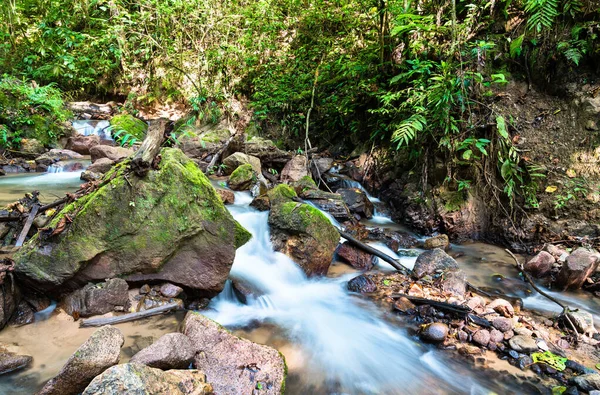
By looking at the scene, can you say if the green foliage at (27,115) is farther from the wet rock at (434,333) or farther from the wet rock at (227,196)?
the wet rock at (434,333)

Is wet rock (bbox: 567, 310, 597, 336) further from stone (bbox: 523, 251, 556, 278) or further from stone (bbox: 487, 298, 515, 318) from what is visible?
stone (bbox: 523, 251, 556, 278)

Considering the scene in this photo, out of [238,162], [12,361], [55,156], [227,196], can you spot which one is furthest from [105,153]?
[12,361]

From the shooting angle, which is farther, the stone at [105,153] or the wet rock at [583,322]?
the stone at [105,153]

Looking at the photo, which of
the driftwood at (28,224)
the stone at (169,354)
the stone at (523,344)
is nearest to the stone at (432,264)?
the stone at (523,344)

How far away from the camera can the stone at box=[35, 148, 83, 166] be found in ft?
27.3

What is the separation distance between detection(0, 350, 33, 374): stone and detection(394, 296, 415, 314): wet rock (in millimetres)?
3680

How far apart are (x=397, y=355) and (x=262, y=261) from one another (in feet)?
7.40

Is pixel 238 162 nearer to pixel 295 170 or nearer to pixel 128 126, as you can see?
pixel 295 170

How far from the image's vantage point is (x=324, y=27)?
9.86m

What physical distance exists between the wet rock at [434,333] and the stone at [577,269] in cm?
235

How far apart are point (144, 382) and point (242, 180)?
17.2 feet

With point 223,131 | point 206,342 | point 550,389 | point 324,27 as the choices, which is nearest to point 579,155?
point 550,389

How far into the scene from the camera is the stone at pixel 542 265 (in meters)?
4.85

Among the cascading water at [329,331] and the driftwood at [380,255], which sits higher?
the driftwood at [380,255]
